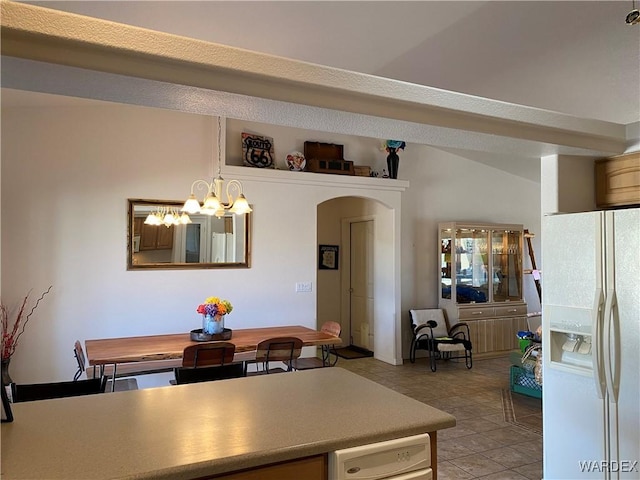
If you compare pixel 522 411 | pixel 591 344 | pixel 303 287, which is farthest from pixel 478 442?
pixel 303 287

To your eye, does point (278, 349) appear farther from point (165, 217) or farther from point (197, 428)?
point (197, 428)

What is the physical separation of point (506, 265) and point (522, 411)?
327cm

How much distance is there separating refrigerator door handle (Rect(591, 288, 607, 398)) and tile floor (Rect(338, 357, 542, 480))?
104 centimetres

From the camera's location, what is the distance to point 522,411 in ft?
15.3

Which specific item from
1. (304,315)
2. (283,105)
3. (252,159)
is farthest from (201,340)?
(283,105)

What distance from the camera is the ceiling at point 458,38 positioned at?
296 centimetres

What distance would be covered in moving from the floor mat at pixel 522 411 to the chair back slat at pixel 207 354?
107 inches

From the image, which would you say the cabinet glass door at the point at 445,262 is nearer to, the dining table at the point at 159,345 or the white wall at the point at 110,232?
the white wall at the point at 110,232

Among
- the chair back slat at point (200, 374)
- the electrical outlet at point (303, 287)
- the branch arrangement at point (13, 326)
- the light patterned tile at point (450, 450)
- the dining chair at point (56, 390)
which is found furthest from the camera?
the electrical outlet at point (303, 287)

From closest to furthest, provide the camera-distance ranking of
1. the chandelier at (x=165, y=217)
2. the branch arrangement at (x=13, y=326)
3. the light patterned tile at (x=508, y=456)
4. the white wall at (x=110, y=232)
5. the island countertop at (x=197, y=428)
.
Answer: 1. the island countertop at (x=197, y=428)
2. the light patterned tile at (x=508, y=456)
3. the branch arrangement at (x=13, y=326)
4. the white wall at (x=110, y=232)
5. the chandelier at (x=165, y=217)

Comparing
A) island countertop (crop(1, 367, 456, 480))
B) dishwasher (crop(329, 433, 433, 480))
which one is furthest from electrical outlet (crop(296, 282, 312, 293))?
dishwasher (crop(329, 433, 433, 480))

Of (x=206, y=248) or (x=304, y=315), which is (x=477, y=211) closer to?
(x=304, y=315)

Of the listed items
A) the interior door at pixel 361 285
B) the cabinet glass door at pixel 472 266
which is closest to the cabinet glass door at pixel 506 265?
the cabinet glass door at pixel 472 266

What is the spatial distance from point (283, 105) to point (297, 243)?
3.99 meters
